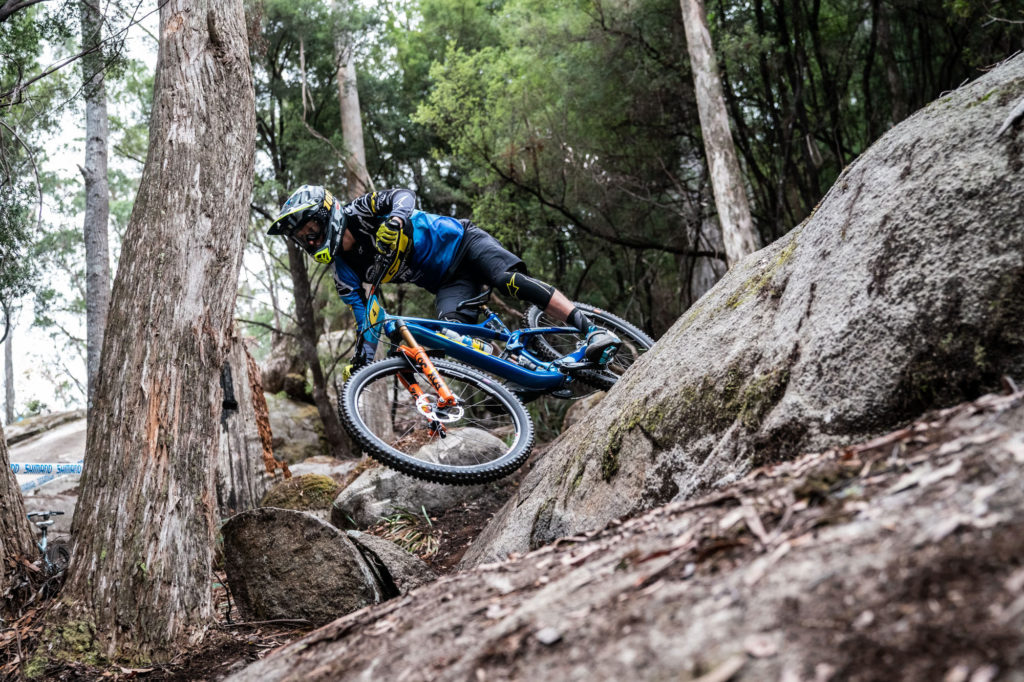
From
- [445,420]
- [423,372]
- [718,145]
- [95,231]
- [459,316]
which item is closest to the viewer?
[423,372]

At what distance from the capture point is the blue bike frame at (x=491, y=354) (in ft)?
19.0

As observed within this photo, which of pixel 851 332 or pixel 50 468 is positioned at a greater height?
pixel 851 332

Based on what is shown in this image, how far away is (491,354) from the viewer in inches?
234

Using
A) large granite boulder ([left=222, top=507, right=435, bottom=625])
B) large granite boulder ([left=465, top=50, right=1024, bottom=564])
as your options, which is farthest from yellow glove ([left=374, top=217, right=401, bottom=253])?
large granite boulder ([left=465, top=50, right=1024, bottom=564])

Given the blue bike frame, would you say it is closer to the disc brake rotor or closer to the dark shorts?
the dark shorts

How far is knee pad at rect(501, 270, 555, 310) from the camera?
595cm

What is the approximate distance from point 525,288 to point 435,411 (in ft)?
4.05

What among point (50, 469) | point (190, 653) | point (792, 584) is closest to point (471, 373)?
point (190, 653)

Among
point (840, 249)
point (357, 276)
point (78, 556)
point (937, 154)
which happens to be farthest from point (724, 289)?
point (78, 556)

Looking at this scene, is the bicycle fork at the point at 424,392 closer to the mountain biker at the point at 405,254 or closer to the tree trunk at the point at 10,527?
the mountain biker at the point at 405,254

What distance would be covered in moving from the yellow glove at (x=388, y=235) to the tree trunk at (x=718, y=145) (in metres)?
7.06

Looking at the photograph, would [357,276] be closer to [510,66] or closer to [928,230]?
[928,230]

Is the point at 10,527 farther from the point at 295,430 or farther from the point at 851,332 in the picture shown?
the point at 295,430

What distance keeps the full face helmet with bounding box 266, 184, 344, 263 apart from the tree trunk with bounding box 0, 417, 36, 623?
7.44 ft
